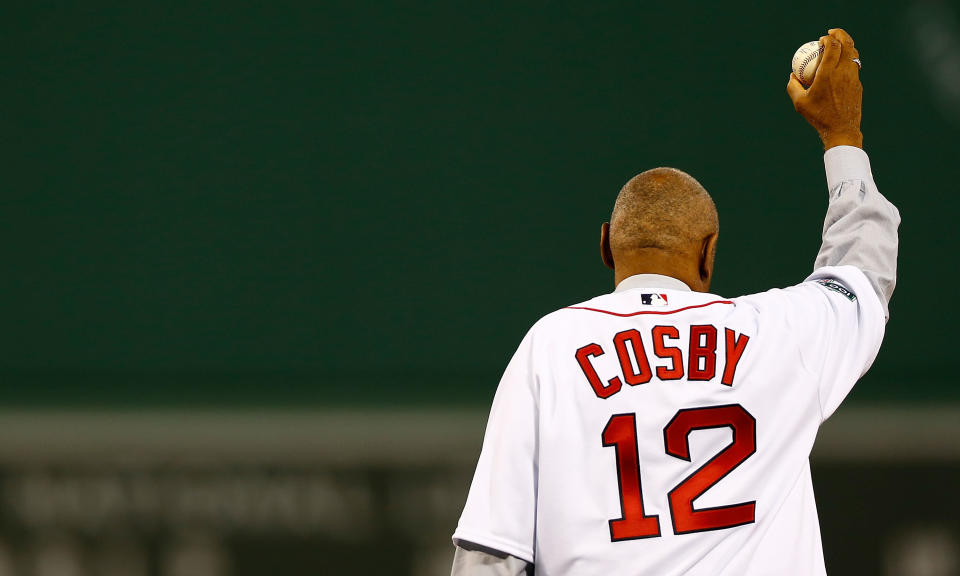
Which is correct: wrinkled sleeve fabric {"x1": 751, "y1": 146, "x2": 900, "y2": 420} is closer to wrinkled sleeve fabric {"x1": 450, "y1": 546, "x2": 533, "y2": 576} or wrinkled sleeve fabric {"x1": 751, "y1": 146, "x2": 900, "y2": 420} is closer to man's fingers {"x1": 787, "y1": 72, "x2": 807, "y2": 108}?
man's fingers {"x1": 787, "y1": 72, "x2": 807, "y2": 108}

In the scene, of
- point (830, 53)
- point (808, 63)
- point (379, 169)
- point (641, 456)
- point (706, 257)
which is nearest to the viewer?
point (641, 456)

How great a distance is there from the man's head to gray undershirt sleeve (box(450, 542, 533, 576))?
489 mm

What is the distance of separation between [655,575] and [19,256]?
3.77m

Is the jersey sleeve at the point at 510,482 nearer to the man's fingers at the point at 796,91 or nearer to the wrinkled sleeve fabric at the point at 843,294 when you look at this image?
the wrinkled sleeve fabric at the point at 843,294

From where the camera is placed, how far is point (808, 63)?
6.51ft

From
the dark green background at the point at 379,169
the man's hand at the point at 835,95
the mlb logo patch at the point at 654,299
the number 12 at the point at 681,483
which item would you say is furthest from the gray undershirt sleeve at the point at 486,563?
the dark green background at the point at 379,169

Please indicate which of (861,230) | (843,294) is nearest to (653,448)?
(843,294)

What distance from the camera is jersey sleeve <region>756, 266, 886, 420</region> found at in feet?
5.44

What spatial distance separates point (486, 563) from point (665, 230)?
0.60m

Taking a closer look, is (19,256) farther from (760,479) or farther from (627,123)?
(760,479)

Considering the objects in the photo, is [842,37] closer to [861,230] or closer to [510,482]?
[861,230]

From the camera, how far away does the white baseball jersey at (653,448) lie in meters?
1.53

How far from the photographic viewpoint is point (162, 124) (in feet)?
15.1

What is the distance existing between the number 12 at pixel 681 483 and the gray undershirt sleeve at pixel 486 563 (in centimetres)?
15
